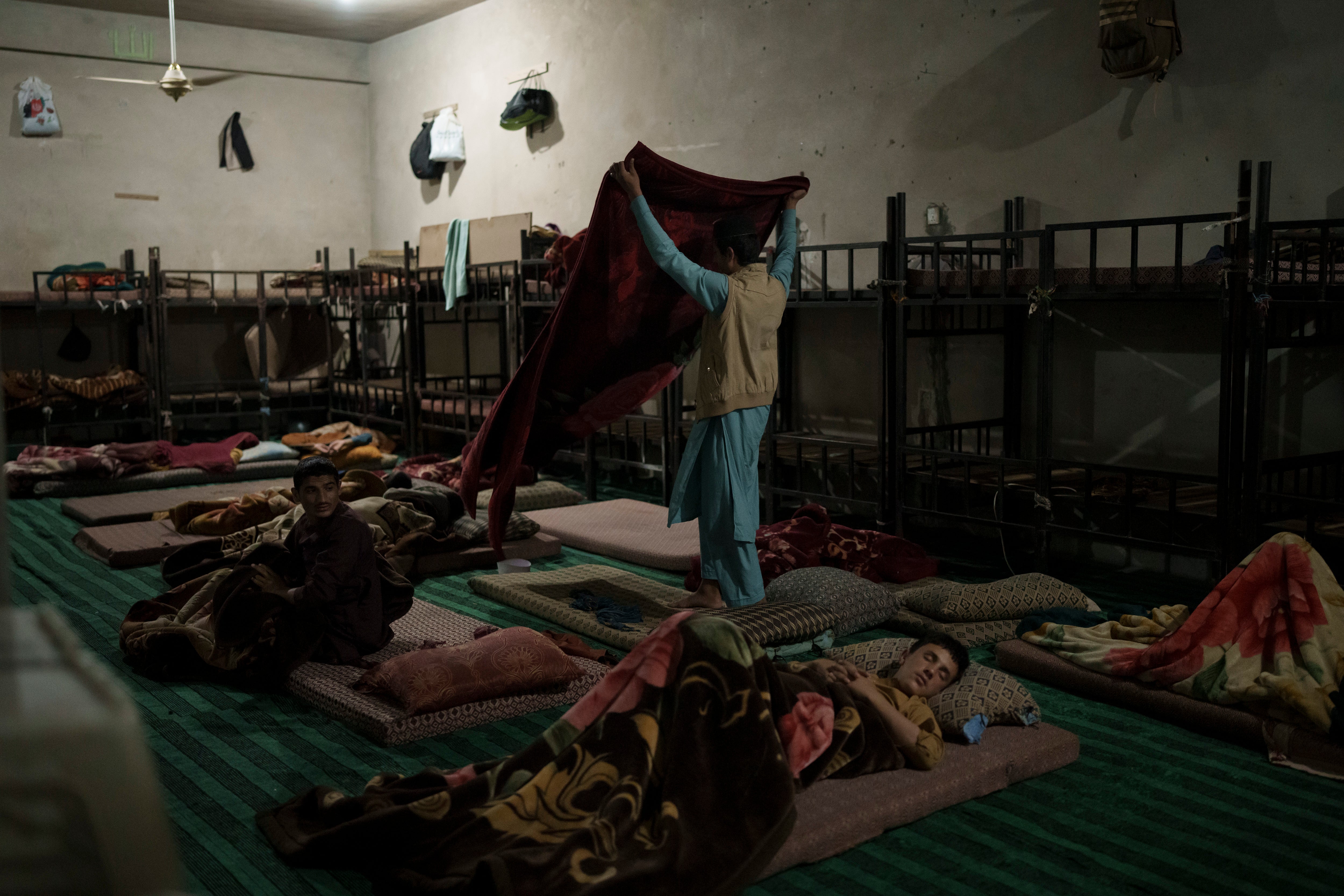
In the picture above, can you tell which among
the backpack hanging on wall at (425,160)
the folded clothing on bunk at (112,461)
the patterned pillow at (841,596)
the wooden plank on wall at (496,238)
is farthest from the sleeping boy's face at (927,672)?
the backpack hanging on wall at (425,160)

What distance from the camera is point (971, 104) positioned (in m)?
6.38

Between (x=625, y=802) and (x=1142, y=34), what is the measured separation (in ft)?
15.0

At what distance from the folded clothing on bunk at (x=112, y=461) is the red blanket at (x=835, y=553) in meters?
4.74

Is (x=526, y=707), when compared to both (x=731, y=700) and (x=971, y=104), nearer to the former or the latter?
(x=731, y=700)

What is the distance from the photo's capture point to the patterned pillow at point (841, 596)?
4.65m

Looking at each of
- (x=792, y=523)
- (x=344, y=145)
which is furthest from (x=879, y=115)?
(x=344, y=145)

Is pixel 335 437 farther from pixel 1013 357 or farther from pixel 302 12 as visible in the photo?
pixel 1013 357

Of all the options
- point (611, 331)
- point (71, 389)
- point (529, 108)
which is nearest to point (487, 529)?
point (611, 331)

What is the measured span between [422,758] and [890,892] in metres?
1.51

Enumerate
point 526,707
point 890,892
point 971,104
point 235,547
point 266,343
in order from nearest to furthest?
point 890,892 < point 526,707 < point 235,547 < point 971,104 < point 266,343

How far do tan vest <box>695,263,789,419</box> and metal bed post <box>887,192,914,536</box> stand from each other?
1341mm

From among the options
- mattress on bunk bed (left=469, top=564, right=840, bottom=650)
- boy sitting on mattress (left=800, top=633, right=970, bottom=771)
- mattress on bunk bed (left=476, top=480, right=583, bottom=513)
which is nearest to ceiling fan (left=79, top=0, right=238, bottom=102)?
mattress on bunk bed (left=476, top=480, right=583, bottom=513)

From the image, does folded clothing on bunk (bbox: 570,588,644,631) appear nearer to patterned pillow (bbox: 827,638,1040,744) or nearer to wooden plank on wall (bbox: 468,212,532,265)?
patterned pillow (bbox: 827,638,1040,744)

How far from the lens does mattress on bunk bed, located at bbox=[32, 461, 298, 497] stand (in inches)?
314
